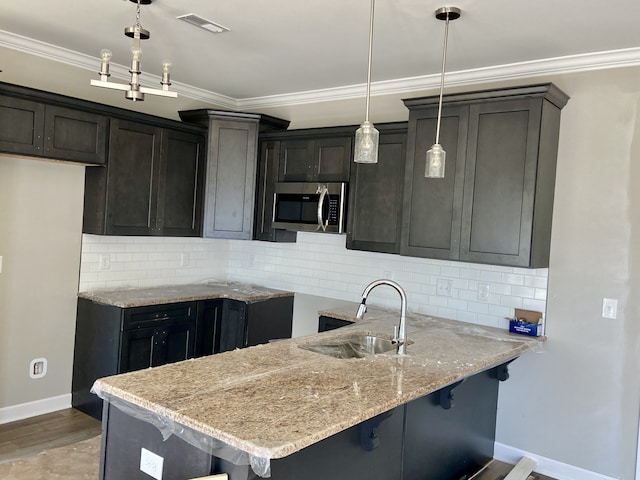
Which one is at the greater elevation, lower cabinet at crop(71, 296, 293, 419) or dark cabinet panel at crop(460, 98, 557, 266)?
dark cabinet panel at crop(460, 98, 557, 266)

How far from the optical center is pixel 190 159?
187 inches

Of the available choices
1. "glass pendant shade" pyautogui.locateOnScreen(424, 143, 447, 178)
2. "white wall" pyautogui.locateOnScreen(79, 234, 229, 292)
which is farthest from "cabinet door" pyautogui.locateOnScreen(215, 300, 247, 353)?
"glass pendant shade" pyautogui.locateOnScreen(424, 143, 447, 178)

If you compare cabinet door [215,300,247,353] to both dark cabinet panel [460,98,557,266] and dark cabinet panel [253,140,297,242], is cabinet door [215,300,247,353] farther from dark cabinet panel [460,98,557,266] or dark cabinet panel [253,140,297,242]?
dark cabinet panel [460,98,557,266]

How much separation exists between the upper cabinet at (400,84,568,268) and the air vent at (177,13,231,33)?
1.37 meters

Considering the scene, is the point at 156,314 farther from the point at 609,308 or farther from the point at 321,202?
the point at 609,308

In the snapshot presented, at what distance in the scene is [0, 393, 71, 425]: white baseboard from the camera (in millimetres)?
3908

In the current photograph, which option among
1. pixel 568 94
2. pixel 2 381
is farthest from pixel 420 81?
pixel 2 381

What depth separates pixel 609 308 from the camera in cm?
341

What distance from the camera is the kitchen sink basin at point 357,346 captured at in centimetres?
300

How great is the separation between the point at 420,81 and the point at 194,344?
9.30 feet

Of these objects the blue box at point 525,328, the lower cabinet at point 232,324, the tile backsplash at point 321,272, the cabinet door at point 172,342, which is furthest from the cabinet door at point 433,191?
the cabinet door at point 172,342

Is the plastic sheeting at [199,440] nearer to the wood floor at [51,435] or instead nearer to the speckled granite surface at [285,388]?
the speckled granite surface at [285,388]

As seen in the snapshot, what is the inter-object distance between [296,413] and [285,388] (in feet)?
0.87

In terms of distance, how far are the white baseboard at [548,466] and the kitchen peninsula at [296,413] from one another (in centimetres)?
79
